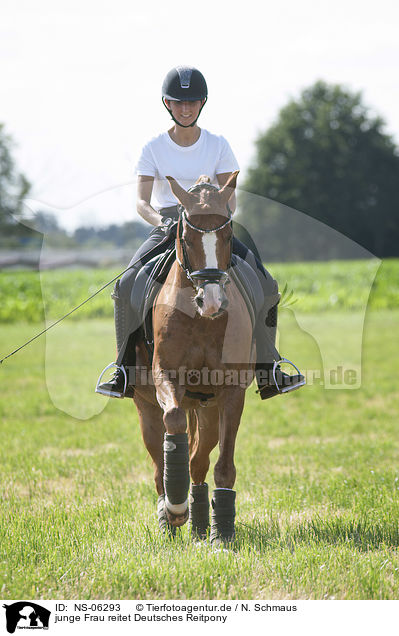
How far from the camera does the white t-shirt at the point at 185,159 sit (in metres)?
5.64

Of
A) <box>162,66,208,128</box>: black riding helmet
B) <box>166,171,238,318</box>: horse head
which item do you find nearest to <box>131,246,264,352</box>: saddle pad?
<box>166,171,238,318</box>: horse head

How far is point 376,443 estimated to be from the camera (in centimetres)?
981

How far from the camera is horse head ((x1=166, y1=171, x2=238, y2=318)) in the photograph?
14.9 ft

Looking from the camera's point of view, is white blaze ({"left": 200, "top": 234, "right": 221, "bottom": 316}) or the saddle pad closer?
white blaze ({"left": 200, "top": 234, "right": 221, "bottom": 316})

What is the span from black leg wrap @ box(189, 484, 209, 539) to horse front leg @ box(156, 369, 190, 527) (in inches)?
35.7

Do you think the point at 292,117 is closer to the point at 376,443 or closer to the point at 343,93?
the point at 343,93

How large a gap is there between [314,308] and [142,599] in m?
26.0

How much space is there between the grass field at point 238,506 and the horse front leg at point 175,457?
0.34 m

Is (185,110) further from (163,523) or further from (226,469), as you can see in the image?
(163,523)

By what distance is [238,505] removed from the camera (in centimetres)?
677

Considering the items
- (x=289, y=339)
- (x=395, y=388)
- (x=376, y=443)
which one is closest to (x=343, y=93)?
(x=289, y=339)

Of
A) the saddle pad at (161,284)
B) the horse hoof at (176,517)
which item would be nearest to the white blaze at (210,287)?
the saddle pad at (161,284)

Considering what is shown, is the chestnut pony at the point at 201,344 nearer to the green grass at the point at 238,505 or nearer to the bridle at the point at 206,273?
the bridle at the point at 206,273
